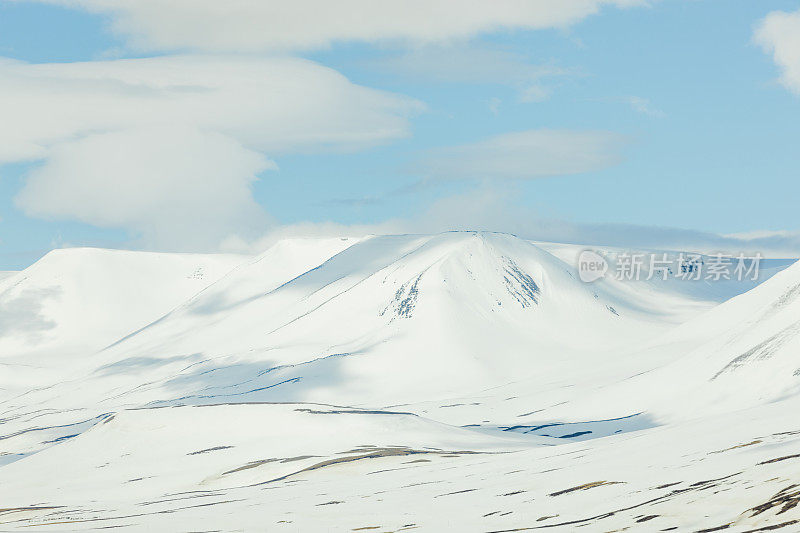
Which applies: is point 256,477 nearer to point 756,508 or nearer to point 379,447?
point 379,447

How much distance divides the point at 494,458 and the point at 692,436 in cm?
3752

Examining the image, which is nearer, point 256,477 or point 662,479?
point 662,479

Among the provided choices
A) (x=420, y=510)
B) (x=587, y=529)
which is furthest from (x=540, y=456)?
(x=587, y=529)

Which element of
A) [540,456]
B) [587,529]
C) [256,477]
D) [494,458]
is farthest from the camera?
[256,477]

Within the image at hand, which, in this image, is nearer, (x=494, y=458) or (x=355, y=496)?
(x=355, y=496)

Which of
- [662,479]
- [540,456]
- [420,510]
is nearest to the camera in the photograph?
[662,479]

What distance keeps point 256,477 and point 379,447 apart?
1187 inches

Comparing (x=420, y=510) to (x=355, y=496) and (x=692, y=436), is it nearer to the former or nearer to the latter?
(x=355, y=496)

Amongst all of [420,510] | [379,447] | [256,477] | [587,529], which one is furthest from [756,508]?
[379,447]

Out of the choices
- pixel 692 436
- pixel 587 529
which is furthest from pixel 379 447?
pixel 587 529

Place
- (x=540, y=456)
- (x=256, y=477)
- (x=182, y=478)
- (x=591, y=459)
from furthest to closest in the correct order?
1. (x=182, y=478)
2. (x=256, y=477)
3. (x=540, y=456)
4. (x=591, y=459)

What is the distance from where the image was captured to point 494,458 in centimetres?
15062

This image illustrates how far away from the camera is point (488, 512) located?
91938mm

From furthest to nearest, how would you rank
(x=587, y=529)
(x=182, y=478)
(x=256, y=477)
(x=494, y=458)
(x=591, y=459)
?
1. (x=182, y=478)
2. (x=256, y=477)
3. (x=494, y=458)
4. (x=591, y=459)
5. (x=587, y=529)
